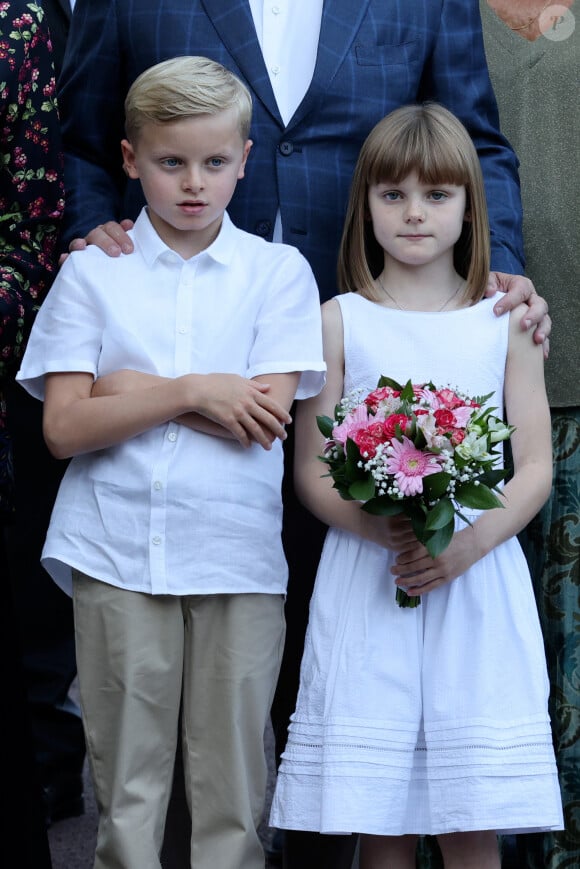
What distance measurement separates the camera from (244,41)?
3543mm

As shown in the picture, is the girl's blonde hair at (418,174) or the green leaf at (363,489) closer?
the green leaf at (363,489)

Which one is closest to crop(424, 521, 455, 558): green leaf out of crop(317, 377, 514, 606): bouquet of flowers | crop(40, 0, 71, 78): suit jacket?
crop(317, 377, 514, 606): bouquet of flowers

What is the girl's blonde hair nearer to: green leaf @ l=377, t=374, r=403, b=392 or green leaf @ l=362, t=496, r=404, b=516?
green leaf @ l=377, t=374, r=403, b=392

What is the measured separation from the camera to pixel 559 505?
371cm

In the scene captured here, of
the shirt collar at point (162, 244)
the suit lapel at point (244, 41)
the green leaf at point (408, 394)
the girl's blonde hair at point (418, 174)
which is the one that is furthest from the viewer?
the suit lapel at point (244, 41)

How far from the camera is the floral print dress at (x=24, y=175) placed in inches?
129

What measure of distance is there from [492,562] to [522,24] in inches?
60.4

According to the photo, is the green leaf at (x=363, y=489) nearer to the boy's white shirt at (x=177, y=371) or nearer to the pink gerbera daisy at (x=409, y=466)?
the pink gerbera daisy at (x=409, y=466)

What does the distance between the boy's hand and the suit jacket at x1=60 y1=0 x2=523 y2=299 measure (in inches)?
25.6


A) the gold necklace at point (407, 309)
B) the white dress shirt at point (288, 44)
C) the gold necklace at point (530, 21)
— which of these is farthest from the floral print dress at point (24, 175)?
the gold necklace at point (530, 21)

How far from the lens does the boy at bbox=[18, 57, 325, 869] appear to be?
120 inches

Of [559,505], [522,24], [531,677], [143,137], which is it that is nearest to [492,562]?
[531,677]

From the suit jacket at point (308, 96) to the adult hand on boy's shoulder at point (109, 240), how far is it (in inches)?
6.3

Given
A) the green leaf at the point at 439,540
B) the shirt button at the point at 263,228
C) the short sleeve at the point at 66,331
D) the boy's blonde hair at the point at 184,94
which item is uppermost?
the boy's blonde hair at the point at 184,94
